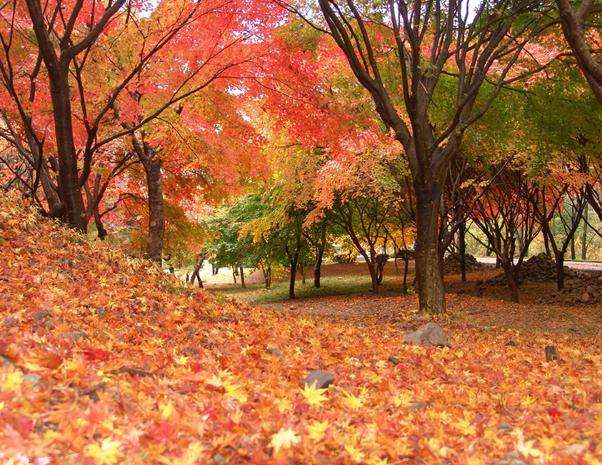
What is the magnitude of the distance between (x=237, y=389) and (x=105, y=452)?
1.24 metres

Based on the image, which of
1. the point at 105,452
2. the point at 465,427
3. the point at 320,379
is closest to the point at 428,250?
the point at 320,379

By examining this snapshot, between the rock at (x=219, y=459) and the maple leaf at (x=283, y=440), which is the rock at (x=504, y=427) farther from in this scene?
the rock at (x=219, y=459)

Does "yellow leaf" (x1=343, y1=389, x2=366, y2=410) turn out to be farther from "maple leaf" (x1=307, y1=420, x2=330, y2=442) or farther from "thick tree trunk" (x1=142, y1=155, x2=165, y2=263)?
"thick tree trunk" (x1=142, y1=155, x2=165, y2=263)

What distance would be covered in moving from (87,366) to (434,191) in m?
6.94

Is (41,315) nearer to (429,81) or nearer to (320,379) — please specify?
(320,379)

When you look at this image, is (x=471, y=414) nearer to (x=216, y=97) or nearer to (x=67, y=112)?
(x=67, y=112)

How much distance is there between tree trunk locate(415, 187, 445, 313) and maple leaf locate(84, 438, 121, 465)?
7496 millimetres

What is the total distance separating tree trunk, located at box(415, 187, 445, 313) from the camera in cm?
906

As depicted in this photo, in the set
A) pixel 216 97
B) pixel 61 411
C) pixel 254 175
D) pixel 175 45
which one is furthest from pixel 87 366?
pixel 254 175

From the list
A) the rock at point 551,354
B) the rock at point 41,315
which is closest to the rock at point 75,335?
the rock at point 41,315

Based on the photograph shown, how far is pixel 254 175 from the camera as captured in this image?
13.4 meters

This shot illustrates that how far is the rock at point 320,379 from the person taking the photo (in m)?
3.67

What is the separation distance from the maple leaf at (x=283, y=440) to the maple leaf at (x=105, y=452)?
619mm

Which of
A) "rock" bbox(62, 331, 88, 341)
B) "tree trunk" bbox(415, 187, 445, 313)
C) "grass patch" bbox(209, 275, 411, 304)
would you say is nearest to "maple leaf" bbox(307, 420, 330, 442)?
"rock" bbox(62, 331, 88, 341)
